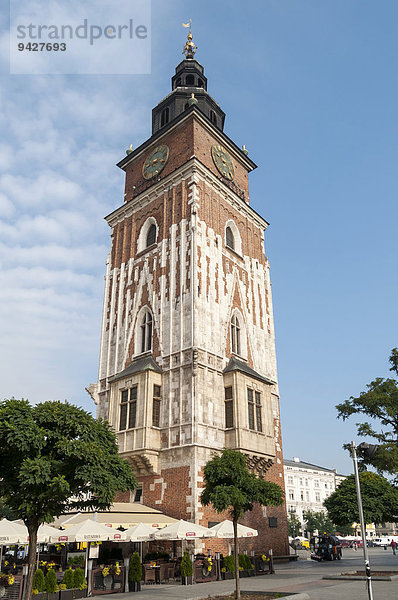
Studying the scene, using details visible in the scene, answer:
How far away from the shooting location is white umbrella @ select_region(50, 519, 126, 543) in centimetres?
1891

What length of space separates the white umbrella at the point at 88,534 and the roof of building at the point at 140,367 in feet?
35.3

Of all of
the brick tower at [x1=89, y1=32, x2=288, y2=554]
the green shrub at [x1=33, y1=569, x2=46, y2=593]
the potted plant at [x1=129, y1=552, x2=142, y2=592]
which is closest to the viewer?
the green shrub at [x1=33, y1=569, x2=46, y2=593]

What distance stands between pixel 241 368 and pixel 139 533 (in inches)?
466

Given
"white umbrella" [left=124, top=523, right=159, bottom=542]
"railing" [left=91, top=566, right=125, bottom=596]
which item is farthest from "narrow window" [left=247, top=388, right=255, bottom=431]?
"railing" [left=91, top=566, right=125, bottom=596]

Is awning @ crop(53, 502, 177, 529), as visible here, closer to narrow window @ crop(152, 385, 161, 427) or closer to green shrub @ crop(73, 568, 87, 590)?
green shrub @ crop(73, 568, 87, 590)

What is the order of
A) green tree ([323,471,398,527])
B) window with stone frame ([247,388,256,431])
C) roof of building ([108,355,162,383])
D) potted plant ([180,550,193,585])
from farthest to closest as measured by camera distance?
window with stone frame ([247,388,256,431]) → roof of building ([108,355,162,383]) → green tree ([323,471,398,527]) → potted plant ([180,550,193,585])

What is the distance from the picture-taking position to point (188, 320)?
30.1 meters

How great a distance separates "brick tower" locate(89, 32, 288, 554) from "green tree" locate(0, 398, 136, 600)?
11396mm

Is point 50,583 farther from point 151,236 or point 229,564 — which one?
point 151,236

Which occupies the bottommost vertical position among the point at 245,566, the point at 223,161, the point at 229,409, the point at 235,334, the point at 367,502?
the point at 245,566

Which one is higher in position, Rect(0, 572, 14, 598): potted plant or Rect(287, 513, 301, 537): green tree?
Rect(0, 572, 14, 598): potted plant

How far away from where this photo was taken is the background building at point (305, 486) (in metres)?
103

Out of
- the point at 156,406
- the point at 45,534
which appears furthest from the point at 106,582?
the point at 156,406

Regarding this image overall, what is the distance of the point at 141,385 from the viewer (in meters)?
29.2
